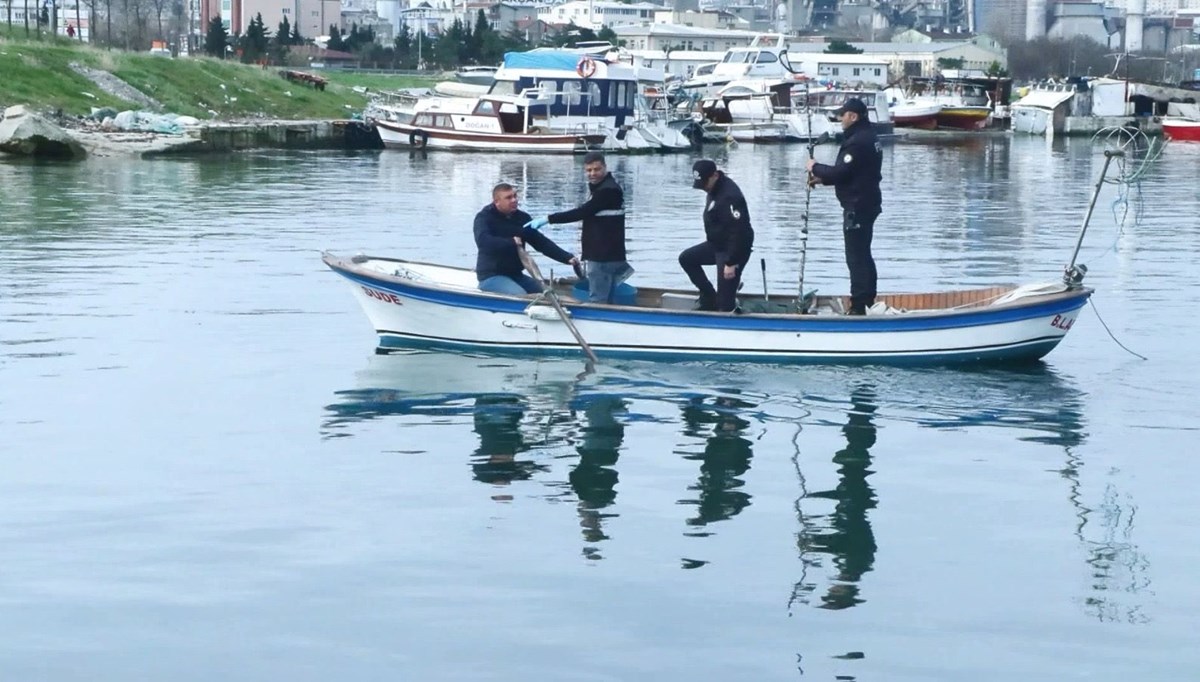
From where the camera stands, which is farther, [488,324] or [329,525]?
[488,324]

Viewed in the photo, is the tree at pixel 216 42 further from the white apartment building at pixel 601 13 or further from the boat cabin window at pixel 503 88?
the white apartment building at pixel 601 13

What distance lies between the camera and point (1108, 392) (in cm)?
1599

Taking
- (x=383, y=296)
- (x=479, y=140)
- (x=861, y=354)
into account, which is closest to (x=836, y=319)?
(x=861, y=354)

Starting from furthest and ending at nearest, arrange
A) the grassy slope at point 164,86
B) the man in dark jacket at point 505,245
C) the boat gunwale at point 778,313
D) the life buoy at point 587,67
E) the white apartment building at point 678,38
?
1. the white apartment building at point 678,38
2. the life buoy at point 587,67
3. the grassy slope at point 164,86
4. the man in dark jacket at point 505,245
5. the boat gunwale at point 778,313

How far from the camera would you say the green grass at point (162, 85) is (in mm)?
56972

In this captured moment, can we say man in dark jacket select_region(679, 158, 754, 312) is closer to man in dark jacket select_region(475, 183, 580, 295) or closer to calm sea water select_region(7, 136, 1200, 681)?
calm sea water select_region(7, 136, 1200, 681)

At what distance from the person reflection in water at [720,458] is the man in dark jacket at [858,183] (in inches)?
86.6

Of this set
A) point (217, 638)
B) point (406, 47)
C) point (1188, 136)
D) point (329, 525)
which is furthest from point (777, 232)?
point (406, 47)

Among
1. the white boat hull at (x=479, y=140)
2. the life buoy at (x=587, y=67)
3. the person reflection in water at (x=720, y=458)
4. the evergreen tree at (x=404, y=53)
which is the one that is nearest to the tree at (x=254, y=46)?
the evergreen tree at (x=404, y=53)

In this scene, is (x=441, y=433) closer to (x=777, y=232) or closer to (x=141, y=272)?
(x=141, y=272)

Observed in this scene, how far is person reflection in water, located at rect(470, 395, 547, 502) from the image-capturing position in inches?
503

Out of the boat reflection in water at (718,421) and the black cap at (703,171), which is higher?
the black cap at (703,171)

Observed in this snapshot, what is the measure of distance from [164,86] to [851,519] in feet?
187

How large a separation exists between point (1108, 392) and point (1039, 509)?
4.49 metres
